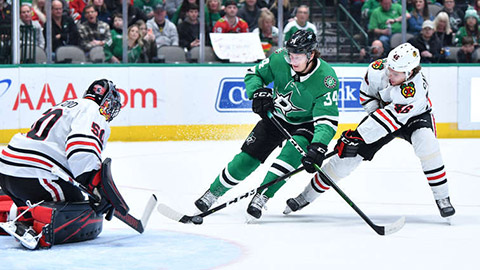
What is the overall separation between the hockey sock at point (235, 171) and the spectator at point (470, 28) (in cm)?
524

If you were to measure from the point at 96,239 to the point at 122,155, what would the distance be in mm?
3467

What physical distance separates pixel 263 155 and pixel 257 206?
A: 0.92 ft

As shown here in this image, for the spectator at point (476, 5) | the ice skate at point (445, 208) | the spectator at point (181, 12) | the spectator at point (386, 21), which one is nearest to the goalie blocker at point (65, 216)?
the ice skate at point (445, 208)

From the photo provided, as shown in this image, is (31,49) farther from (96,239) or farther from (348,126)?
(96,239)

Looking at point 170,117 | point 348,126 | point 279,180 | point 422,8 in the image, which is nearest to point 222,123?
point 170,117

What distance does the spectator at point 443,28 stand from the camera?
29.0 ft

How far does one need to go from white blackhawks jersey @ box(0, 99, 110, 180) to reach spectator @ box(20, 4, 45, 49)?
15.4 ft

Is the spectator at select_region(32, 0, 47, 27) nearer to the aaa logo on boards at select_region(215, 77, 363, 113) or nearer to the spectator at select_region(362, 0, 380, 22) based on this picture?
the aaa logo on boards at select_region(215, 77, 363, 113)

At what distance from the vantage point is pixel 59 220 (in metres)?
3.28

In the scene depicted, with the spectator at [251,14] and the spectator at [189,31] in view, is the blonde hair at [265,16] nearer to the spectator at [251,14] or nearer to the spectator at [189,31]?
the spectator at [251,14]

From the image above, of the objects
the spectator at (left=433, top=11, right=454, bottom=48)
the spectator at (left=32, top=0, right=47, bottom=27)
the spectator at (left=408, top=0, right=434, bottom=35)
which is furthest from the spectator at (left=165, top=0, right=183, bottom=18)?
the spectator at (left=433, top=11, right=454, bottom=48)

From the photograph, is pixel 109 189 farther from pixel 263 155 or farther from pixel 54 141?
pixel 263 155

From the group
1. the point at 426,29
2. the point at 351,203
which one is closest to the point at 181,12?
the point at 426,29

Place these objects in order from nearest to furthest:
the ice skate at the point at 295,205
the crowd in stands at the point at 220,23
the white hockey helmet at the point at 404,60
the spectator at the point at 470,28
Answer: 1. the white hockey helmet at the point at 404,60
2. the ice skate at the point at 295,205
3. the crowd in stands at the point at 220,23
4. the spectator at the point at 470,28
